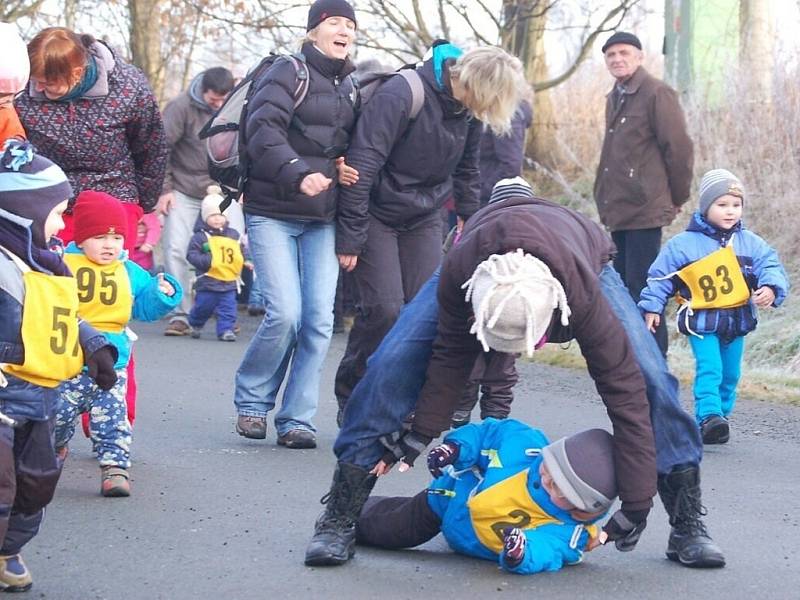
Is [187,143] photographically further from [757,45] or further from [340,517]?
[340,517]

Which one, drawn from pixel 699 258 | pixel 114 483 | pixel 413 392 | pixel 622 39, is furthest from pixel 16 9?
pixel 413 392

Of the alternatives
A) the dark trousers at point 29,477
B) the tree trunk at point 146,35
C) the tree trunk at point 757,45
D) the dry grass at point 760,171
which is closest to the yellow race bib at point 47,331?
the dark trousers at point 29,477

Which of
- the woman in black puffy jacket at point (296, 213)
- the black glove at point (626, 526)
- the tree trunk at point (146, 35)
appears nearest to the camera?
the black glove at point (626, 526)

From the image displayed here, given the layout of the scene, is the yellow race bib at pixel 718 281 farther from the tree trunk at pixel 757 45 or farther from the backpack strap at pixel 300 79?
the tree trunk at pixel 757 45

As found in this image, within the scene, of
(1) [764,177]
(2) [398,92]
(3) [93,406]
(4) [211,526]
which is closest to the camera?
(4) [211,526]

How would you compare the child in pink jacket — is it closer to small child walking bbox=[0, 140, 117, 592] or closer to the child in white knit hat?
the child in white knit hat

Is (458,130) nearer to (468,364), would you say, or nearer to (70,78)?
(70,78)

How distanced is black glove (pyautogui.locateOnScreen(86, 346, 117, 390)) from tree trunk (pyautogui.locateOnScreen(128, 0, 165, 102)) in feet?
48.4

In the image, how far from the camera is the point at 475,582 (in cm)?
505

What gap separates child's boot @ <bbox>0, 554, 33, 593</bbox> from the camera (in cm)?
486

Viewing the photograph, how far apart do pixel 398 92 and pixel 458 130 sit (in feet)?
1.34

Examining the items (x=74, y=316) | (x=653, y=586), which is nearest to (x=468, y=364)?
(x=653, y=586)

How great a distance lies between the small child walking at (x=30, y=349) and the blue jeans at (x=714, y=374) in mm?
3941

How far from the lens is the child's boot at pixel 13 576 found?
4863mm
